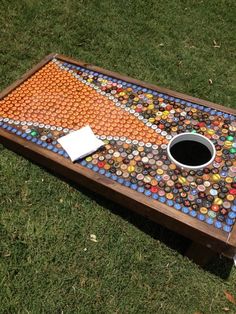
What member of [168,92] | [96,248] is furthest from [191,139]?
[96,248]

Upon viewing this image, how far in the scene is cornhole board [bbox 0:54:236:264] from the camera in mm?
2132

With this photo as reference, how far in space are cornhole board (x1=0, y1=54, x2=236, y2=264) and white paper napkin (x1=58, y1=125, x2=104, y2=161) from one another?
4 cm

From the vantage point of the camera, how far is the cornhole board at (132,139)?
2.13 metres

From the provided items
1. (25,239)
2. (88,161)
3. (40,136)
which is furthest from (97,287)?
(40,136)

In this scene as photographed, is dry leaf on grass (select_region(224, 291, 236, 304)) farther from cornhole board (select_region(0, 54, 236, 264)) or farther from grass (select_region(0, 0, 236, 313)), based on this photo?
cornhole board (select_region(0, 54, 236, 264))

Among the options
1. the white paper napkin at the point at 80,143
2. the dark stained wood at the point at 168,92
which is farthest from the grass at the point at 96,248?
the dark stained wood at the point at 168,92

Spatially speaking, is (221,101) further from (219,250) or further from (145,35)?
(219,250)

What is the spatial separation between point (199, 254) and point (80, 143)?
1051 mm

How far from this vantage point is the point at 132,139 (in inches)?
100

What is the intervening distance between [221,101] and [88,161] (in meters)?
1.74

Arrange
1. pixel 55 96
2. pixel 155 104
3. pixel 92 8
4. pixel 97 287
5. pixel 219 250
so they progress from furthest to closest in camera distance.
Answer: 1. pixel 92 8
2. pixel 55 96
3. pixel 155 104
4. pixel 97 287
5. pixel 219 250

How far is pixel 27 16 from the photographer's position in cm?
443

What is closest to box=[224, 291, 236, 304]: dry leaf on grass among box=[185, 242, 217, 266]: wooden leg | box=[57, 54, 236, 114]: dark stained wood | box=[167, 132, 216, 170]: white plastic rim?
box=[185, 242, 217, 266]: wooden leg

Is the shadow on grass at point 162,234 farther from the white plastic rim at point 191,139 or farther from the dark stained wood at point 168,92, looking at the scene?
the dark stained wood at point 168,92
